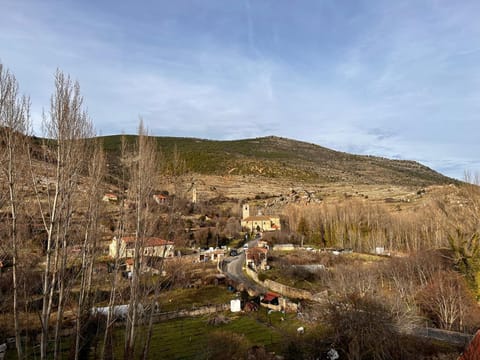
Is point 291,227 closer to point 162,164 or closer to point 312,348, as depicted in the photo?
point 312,348

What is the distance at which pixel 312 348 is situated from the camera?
18156 mm

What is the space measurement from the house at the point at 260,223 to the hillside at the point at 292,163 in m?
35.1

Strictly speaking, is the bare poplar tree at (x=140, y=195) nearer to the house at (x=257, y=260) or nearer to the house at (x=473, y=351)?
the house at (x=473, y=351)

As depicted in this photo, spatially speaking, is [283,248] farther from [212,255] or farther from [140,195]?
[140,195]

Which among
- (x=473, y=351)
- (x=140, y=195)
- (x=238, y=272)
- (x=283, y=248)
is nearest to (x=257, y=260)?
(x=238, y=272)

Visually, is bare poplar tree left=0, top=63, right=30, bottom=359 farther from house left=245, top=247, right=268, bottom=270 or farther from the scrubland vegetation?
house left=245, top=247, right=268, bottom=270

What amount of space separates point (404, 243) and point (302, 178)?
244 ft

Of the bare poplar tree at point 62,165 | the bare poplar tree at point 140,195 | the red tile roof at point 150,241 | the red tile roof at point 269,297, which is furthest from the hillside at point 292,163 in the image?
the bare poplar tree at point 62,165

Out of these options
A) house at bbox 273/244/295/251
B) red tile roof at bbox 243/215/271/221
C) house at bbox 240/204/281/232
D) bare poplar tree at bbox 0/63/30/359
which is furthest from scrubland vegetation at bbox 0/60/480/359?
red tile roof at bbox 243/215/271/221

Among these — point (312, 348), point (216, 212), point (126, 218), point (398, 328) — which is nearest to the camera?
point (126, 218)

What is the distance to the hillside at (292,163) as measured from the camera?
130750 millimetres

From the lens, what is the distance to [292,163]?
148 meters

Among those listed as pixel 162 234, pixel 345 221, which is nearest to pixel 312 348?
pixel 162 234

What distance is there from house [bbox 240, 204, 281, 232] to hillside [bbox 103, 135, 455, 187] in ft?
115
